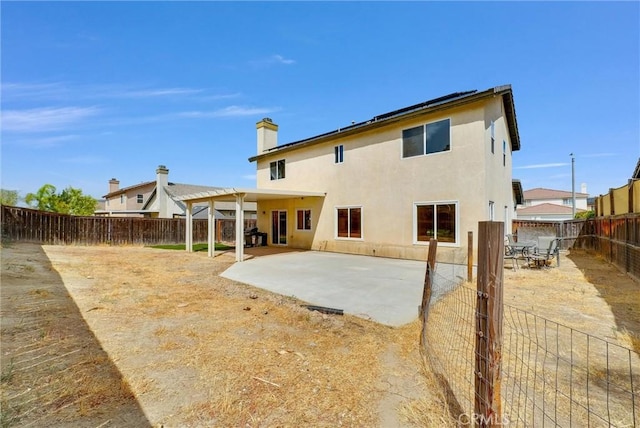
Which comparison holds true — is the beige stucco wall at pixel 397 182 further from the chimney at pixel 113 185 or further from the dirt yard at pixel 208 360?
the chimney at pixel 113 185

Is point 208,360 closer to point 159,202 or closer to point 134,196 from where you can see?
point 159,202

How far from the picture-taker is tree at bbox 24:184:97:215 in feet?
85.1

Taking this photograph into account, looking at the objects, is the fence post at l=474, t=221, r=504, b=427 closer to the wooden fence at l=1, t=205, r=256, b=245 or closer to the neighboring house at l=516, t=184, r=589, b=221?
the wooden fence at l=1, t=205, r=256, b=245

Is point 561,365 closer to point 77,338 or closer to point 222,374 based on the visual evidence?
point 222,374

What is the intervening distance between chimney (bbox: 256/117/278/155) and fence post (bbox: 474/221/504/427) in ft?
57.0

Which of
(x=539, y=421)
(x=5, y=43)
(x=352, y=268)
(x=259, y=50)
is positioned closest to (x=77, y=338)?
(x=539, y=421)

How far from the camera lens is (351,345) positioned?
149 inches

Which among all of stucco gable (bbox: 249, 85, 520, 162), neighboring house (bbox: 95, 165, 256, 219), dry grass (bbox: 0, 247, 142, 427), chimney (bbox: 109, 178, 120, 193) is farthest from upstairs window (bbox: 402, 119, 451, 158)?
chimney (bbox: 109, 178, 120, 193)

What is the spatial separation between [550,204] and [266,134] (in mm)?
41870

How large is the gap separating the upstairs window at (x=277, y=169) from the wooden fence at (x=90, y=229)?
273 inches

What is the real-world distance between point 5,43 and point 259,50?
8132mm

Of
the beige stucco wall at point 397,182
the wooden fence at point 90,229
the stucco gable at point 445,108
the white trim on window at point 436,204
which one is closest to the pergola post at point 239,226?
the beige stucco wall at point 397,182

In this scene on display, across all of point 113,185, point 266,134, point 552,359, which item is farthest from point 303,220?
point 113,185

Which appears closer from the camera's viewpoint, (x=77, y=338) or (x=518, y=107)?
(x=77, y=338)
